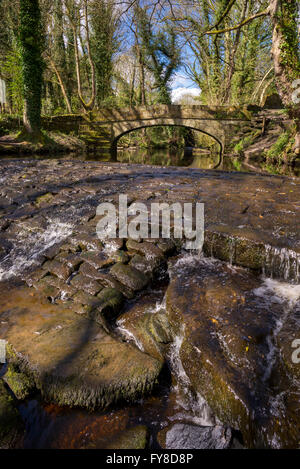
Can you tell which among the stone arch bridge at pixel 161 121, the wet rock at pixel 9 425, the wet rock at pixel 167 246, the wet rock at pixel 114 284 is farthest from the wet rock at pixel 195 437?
the stone arch bridge at pixel 161 121

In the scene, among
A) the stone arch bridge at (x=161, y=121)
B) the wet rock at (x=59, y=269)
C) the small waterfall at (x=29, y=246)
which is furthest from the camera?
the stone arch bridge at (x=161, y=121)

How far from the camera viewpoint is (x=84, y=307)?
227 cm

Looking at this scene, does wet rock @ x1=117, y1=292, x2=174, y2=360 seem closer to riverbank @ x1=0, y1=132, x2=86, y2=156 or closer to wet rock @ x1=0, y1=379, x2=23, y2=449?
wet rock @ x1=0, y1=379, x2=23, y2=449

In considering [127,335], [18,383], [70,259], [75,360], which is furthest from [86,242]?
[18,383]

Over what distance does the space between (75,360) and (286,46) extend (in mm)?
11608

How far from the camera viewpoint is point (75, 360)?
1.71 m

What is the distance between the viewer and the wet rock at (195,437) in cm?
134

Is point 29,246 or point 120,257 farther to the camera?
point 29,246

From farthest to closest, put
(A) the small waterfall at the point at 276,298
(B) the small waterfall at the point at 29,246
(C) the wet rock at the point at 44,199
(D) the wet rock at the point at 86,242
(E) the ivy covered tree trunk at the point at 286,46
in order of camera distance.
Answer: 1. (E) the ivy covered tree trunk at the point at 286,46
2. (C) the wet rock at the point at 44,199
3. (D) the wet rock at the point at 86,242
4. (B) the small waterfall at the point at 29,246
5. (A) the small waterfall at the point at 276,298

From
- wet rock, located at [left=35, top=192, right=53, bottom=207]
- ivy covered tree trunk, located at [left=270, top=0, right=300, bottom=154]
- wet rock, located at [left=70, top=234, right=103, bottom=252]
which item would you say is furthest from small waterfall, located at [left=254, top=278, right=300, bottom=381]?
ivy covered tree trunk, located at [left=270, top=0, right=300, bottom=154]

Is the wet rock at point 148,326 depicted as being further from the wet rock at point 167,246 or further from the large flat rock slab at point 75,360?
the wet rock at point 167,246

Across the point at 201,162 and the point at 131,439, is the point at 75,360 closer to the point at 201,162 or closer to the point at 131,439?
the point at 131,439
